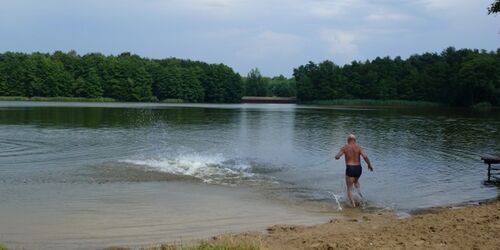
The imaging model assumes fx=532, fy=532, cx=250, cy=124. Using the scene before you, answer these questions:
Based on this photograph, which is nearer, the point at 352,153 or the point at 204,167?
the point at 352,153

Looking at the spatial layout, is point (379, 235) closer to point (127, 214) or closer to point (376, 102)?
point (127, 214)

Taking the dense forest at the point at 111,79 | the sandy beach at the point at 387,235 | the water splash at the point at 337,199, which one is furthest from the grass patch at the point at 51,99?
the sandy beach at the point at 387,235

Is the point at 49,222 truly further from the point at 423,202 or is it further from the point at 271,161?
the point at 271,161

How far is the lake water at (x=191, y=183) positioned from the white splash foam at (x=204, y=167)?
45 millimetres

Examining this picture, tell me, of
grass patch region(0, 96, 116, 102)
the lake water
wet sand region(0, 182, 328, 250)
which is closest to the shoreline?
wet sand region(0, 182, 328, 250)

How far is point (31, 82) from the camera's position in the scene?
137125mm

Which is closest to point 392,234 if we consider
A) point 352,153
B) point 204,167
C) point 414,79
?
point 352,153

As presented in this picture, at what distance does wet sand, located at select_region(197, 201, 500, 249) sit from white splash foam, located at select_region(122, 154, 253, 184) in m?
8.19

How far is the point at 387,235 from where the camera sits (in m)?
10.4

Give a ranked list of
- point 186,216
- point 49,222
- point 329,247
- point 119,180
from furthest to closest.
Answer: point 119,180
point 186,216
point 49,222
point 329,247

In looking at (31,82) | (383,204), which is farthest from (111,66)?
(383,204)

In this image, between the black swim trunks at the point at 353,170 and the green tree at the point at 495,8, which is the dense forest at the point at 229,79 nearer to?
the green tree at the point at 495,8

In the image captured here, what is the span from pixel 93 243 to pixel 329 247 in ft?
16.1

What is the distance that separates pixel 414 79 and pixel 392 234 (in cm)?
14186
